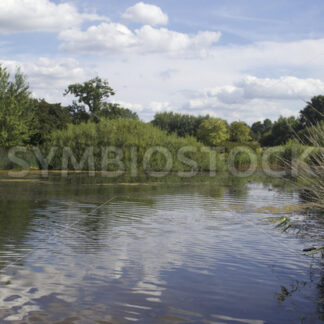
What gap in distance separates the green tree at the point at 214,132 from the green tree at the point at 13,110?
2853 cm

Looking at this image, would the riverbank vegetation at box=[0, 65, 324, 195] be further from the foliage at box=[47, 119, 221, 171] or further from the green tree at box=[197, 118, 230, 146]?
the green tree at box=[197, 118, 230, 146]

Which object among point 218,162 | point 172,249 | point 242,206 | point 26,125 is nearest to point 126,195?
point 242,206

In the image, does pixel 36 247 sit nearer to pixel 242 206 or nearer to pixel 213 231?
pixel 213 231

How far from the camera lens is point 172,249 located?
8.20m

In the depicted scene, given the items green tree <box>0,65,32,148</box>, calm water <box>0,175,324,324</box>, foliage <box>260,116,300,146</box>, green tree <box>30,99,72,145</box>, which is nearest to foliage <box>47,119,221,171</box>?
green tree <box>0,65,32,148</box>

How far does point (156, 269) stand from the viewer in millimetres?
6879

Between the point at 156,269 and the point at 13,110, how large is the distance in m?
Result: 37.1

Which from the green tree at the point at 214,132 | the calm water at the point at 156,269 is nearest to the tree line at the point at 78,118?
the green tree at the point at 214,132

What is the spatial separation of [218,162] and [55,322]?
3390 centimetres

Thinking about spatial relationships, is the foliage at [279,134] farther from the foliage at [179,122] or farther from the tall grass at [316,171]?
the tall grass at [316,171]

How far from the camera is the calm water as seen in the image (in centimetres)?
521

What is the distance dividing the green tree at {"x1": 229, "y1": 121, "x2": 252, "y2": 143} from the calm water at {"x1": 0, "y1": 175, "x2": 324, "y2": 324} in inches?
2216

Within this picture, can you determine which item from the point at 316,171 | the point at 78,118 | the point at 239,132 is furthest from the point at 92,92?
the point at 316,171

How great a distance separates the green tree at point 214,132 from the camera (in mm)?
64819
